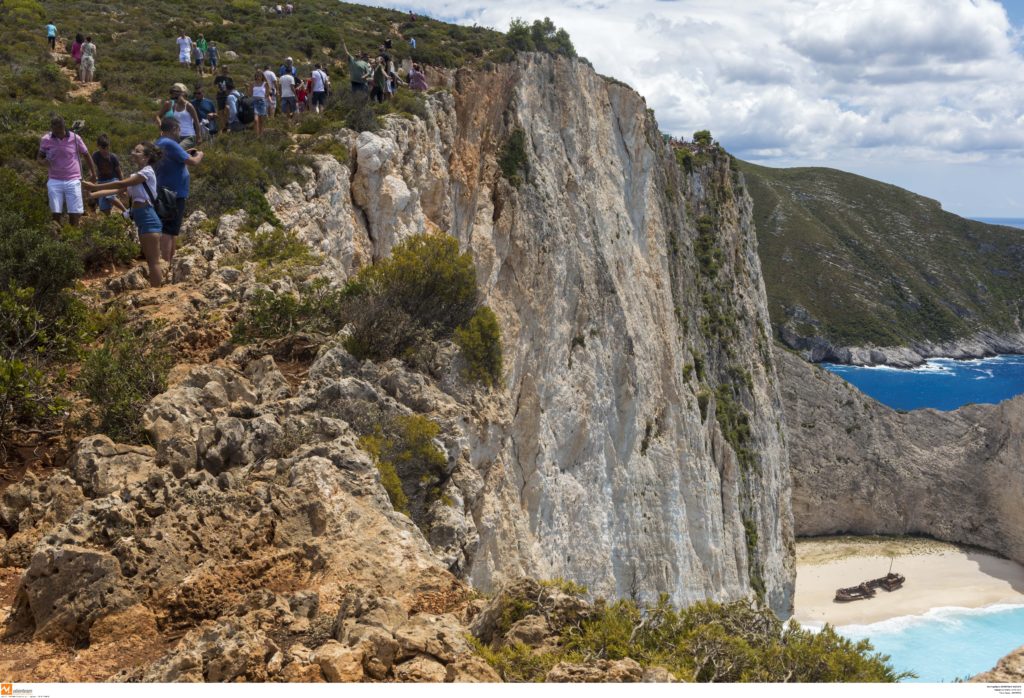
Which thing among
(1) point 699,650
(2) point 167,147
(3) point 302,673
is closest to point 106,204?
(2) point 167,147

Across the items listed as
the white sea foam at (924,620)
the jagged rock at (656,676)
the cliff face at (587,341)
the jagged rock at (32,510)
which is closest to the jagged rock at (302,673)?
the jagged rock at (656,676)

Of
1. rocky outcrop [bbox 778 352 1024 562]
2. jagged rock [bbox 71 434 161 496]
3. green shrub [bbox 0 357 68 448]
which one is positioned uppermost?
green shrub [bbox 0 357 68 448]

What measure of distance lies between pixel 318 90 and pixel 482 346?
10.3 meters

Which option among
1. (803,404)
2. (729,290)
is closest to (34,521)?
(729,290)

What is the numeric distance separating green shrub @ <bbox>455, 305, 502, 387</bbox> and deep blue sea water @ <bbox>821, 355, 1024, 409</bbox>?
79.4 meters

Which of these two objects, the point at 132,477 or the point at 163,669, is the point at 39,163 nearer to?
the point at 132,477

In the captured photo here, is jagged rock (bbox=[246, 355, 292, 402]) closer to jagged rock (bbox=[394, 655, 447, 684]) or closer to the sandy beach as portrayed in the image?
jagged rock (bbox=[394, 655, 447, 684])

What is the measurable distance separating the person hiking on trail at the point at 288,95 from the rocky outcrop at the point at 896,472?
42.1 m

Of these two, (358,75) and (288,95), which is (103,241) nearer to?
(288,95)

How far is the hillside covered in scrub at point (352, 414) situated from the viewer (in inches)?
190

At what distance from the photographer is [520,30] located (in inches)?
963

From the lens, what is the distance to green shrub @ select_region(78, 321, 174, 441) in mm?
6637

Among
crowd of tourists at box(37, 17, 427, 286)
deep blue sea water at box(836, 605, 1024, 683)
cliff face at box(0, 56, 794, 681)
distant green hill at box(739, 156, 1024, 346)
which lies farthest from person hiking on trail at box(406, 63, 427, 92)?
distant green hill at box(739, 156, 1024, 346)

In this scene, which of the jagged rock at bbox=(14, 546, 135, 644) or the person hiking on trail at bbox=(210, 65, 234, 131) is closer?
the jagged rock at bbox=(14, 546, 135, 644)
